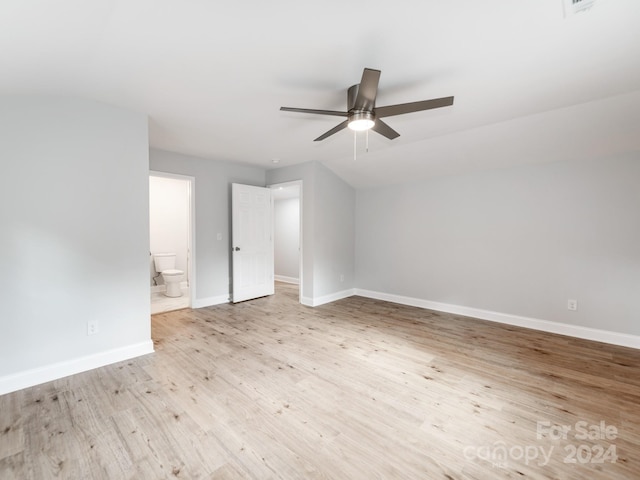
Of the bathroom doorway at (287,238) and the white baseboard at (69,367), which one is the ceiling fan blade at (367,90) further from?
the bathroom doorway at (287,238)

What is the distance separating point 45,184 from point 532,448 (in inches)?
165

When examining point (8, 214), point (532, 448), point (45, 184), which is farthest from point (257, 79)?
point (532, 448)

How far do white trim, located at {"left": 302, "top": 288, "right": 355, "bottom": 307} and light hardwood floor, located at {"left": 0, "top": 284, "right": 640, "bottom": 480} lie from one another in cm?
139

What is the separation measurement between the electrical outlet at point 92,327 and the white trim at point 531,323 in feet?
14.2

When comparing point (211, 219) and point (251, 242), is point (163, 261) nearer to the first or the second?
point (211, 219)

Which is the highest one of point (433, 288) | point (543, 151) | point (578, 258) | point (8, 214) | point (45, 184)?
point (543, 151)

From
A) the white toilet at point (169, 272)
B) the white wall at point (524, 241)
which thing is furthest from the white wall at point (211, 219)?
the white wall at point (524, 241)

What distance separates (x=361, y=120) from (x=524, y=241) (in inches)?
125

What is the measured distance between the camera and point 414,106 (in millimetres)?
2102

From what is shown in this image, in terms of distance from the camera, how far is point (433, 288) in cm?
475

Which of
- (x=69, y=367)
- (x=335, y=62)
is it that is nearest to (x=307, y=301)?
(x=69, y=367)

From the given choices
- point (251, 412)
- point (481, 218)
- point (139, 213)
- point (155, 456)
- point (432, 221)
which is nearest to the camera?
point (155, 456)

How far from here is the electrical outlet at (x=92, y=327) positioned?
2643mm

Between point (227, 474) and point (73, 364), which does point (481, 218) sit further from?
point (73, 364)
